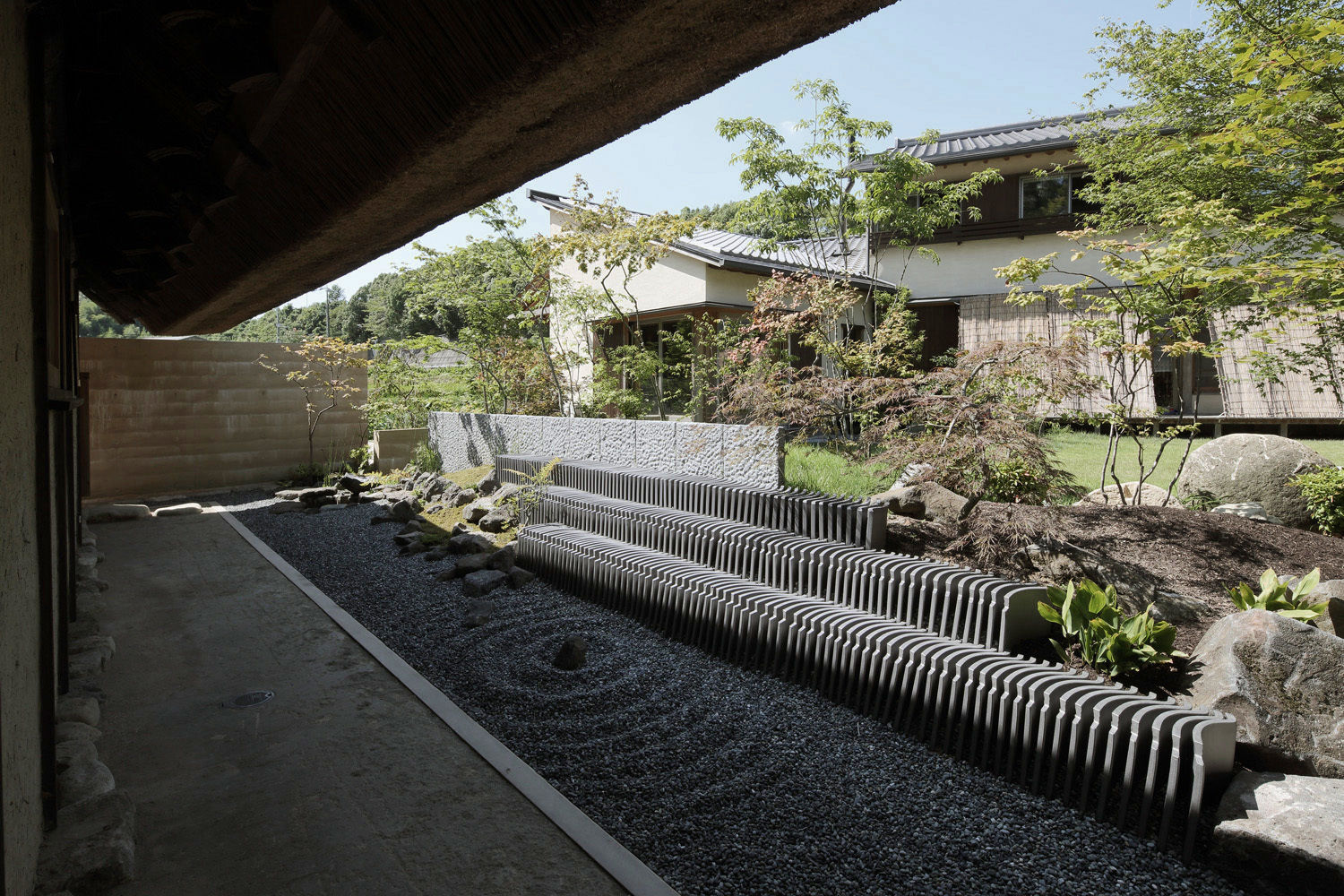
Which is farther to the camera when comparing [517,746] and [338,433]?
[338,433]

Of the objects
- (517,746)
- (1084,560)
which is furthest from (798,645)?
(1084,560)

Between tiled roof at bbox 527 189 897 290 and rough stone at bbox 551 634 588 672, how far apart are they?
6789mm

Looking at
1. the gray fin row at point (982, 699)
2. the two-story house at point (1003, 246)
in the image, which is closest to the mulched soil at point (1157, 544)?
the gray fin row at point (982, 699)

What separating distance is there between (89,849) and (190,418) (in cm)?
1159

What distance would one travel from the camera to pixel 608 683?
14.6ft

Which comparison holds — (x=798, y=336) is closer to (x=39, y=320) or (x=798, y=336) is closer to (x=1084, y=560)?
(x=1084, y=560)

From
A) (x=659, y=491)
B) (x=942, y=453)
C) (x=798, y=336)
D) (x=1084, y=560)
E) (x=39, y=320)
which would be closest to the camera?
(x=39, y=320)

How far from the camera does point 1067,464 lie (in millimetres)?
9102

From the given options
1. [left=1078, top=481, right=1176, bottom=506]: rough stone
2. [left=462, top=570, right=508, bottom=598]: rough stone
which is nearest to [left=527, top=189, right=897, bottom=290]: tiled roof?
[left=1078, top=481, right=1176, bottom=506]: rough stone

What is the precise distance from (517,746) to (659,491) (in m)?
3.77

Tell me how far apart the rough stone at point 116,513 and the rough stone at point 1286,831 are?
1169cm

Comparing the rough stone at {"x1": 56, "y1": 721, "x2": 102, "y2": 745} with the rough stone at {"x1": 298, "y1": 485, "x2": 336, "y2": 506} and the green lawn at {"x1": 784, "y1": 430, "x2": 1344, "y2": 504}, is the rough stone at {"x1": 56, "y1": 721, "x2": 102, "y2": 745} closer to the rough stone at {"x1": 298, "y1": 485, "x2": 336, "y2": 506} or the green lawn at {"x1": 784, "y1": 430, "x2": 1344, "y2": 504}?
the green lawn at {"x1": 784, "y1": 430, "x2": 1344, "y2": 504}

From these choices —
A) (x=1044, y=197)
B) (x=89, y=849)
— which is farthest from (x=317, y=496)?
(x=1044, y=197)

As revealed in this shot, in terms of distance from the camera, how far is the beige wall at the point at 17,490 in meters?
1.79
